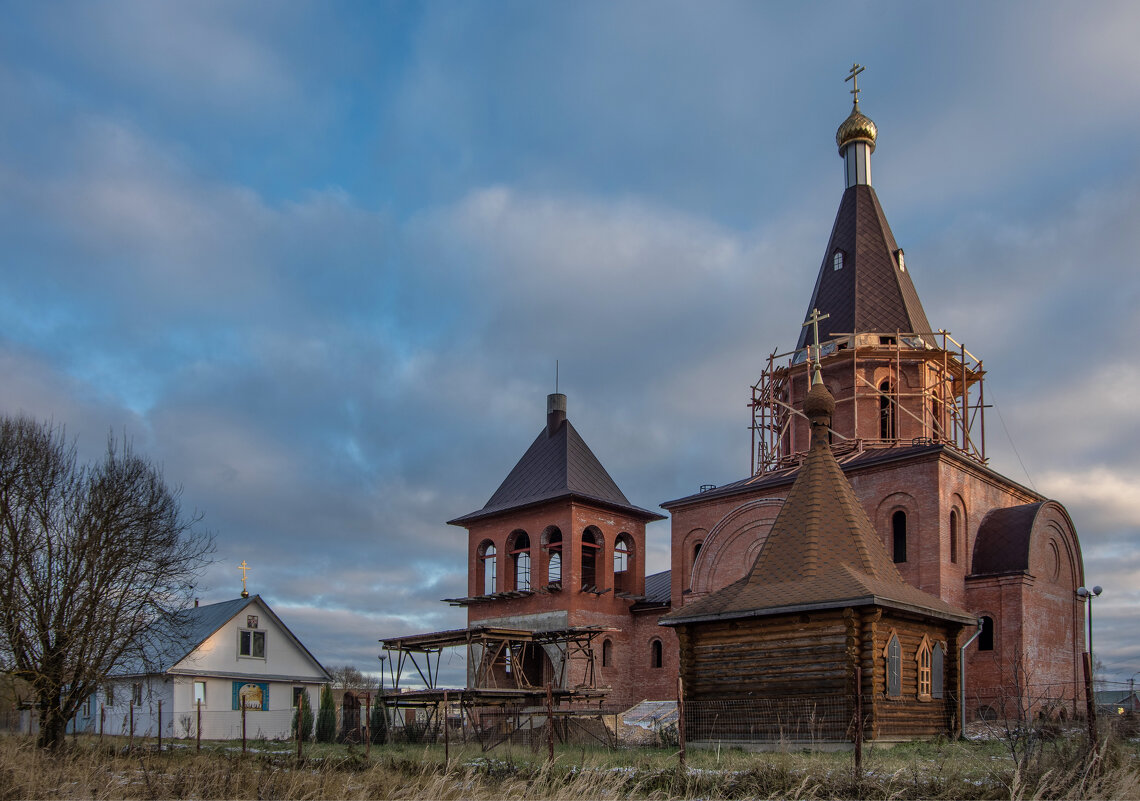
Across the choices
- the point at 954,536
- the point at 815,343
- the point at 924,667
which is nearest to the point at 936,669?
the point at 924,667

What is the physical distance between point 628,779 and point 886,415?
18127 mm

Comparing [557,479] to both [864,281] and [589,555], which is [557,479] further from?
[864,281]

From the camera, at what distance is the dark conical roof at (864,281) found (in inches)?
1052

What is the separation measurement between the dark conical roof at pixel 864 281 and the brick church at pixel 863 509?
0.15ft

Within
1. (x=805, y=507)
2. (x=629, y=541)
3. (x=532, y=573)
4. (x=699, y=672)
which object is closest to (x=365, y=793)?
(x=699, y=672)

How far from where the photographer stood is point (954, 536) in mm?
22250

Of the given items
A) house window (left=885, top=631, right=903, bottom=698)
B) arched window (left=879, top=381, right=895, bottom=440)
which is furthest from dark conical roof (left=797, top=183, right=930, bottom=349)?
house window (left=885, top=631, right=903, bottom=698)

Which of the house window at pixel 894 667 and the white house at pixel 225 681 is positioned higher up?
the house window at pixel 894 667

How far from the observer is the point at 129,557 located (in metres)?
18.9

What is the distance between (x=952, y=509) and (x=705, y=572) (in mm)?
6405

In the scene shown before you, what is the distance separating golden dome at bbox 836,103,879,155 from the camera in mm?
29641

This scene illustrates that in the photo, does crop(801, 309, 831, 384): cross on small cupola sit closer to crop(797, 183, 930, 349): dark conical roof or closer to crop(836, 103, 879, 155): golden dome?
crop(797, 183, 930, 349): dark conical roof

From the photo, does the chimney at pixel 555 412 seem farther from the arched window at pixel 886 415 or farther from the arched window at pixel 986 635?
the arched window at pixel 986 635

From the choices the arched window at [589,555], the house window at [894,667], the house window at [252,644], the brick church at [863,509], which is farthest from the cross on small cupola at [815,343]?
the house window at [252,644]
